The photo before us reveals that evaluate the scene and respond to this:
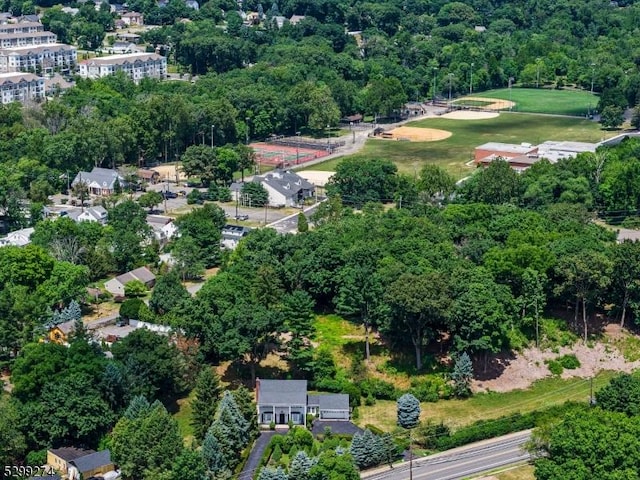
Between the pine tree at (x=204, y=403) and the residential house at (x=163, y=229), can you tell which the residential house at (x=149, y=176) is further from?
the pine tree at (x=204, y=403)

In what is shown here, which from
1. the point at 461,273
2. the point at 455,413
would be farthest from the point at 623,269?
the point at 455,413

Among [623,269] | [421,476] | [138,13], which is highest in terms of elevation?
[138,13]

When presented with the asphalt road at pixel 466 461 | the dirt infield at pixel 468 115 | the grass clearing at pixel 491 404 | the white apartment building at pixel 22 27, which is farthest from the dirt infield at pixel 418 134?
the asphalt road at pixel 466 461

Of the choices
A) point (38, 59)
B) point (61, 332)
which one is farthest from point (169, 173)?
point (38, 59)

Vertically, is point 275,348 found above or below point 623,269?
below

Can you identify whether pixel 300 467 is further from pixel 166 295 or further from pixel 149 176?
pixel 149 176

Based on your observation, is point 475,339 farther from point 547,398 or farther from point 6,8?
point 6,8
